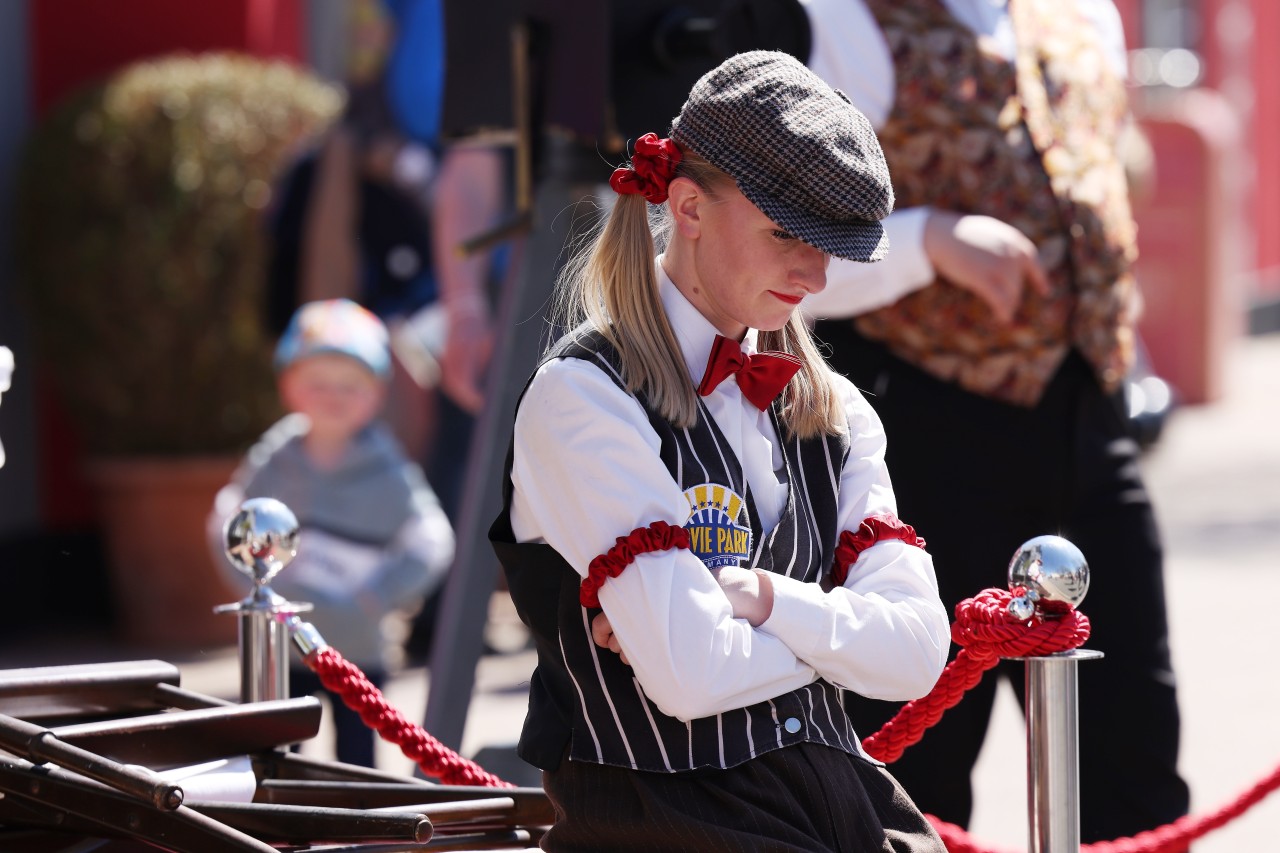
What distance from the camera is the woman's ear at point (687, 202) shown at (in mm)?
2234

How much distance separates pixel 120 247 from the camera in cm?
711

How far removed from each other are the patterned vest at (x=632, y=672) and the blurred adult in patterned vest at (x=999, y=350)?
924mm

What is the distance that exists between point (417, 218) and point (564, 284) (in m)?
4.47

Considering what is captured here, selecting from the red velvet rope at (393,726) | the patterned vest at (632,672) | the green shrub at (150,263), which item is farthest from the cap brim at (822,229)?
the green shrub at (150,263)

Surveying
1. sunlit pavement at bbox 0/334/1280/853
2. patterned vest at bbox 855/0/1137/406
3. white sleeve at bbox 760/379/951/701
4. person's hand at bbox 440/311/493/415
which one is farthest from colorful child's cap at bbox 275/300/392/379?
white sleeve at bbox 760/379/951/701

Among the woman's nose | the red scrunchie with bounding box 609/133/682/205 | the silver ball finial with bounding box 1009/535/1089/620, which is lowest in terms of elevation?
the silver ball finial with bounding box 1009/535/1089/620

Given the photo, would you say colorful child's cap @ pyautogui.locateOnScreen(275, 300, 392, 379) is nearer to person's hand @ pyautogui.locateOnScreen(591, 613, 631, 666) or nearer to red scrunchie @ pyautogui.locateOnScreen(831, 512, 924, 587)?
red scrunchie @ pyautogui.locateOnScreen(831, 512, 924, 587)

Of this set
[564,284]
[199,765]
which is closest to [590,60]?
[564,284]

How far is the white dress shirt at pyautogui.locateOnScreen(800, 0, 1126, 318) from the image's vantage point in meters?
3.12

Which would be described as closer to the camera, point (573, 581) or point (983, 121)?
point (573, 581)

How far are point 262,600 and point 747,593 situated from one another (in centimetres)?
117

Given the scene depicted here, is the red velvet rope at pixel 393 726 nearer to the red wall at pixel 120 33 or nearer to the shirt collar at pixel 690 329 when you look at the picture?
the shirt collar at pixel 690 329

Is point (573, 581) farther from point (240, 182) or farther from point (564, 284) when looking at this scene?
point (240, 182)

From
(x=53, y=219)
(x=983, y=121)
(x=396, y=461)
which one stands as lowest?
(x=396, y=461)
